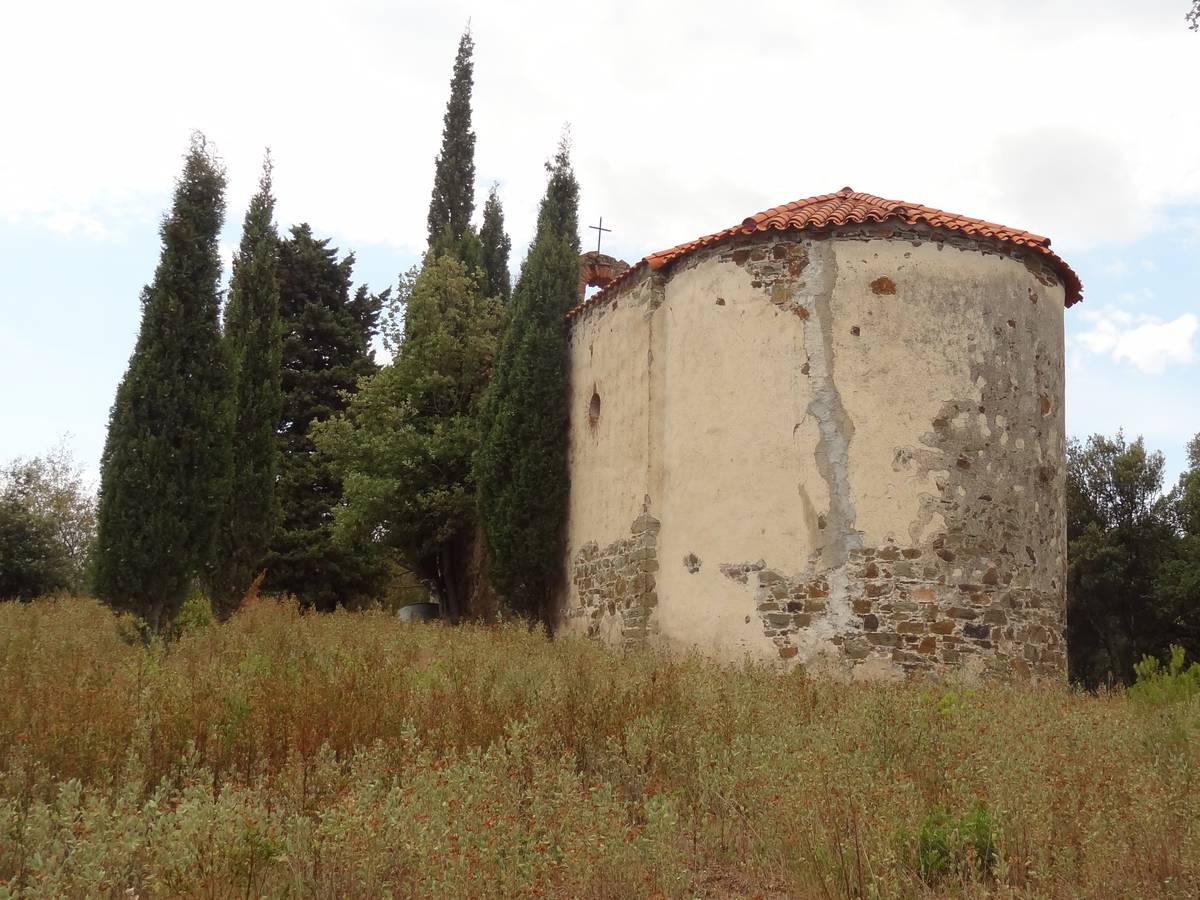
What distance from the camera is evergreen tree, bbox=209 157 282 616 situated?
15.8m

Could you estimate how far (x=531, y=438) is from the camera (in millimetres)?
14891

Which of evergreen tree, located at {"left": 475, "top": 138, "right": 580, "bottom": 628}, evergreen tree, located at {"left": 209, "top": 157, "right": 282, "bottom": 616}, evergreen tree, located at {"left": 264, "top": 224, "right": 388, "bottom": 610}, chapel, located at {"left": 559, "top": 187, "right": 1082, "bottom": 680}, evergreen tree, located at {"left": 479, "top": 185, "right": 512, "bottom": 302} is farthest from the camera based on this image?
evergreen tree, located at {"left": 479, "top": 185, "right": 512, "bottom": 302}

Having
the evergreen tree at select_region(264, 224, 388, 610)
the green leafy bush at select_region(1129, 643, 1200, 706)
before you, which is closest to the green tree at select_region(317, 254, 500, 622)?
the evergreen tree at select_region(264, 224, 388, 610)

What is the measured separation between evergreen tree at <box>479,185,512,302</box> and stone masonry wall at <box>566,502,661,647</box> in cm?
1394

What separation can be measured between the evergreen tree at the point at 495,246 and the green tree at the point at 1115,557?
16.8 meters

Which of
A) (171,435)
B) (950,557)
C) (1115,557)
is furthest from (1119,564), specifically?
(171,435)

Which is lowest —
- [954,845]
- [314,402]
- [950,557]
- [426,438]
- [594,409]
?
[954,845]

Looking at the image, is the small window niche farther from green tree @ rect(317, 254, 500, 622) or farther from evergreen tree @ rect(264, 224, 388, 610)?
evergreen tree @ rect(264, 224, 388, 610)

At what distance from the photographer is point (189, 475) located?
12.0 metres

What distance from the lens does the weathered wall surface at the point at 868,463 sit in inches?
419

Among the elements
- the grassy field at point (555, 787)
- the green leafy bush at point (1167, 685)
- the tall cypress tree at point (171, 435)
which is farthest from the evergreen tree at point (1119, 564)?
the tall cypress tree at point (171, 435)

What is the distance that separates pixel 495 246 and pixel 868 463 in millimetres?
20035

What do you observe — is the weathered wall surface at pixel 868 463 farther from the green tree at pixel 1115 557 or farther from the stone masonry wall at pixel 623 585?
the green tree at pixel 1115 557

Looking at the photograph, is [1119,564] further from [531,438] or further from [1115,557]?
[531,438]
